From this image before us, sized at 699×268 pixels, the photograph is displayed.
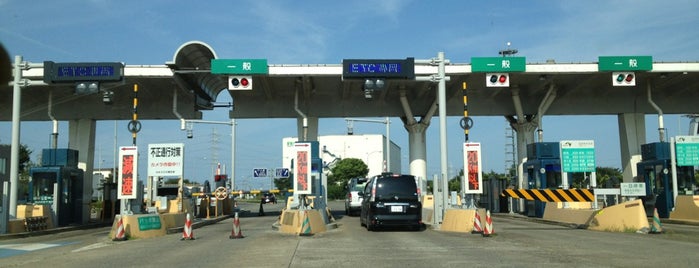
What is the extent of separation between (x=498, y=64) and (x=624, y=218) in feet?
40.2

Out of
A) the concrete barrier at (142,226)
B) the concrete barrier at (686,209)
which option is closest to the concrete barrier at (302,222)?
the concrete barrier at (142,226)

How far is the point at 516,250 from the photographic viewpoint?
13.2 m

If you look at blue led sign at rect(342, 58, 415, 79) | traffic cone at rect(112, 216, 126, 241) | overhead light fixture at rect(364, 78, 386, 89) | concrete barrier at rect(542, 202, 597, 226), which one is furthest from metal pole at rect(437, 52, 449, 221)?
traffic cone at rect(112, 216, 126, 241)

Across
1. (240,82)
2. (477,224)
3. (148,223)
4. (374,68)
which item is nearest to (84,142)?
(240,82)

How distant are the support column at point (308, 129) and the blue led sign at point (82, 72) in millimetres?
12413

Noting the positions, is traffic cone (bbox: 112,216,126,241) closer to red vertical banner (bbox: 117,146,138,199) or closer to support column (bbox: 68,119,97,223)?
red vertical banner (bbox: 117,146,138,199)

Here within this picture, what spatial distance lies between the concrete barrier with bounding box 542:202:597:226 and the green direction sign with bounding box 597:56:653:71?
7.81 meters

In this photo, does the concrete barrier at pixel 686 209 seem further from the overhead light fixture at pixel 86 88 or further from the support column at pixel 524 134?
the overhead light fixture at pixel 86 88

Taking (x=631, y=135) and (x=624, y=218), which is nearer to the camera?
(x=624, y=218)

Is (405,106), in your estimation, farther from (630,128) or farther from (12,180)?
(12,180)

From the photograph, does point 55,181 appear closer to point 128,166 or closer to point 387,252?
point 128,166

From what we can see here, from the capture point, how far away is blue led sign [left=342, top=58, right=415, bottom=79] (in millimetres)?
24859

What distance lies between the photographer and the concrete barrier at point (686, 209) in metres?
23.5

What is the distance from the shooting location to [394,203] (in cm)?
1964
